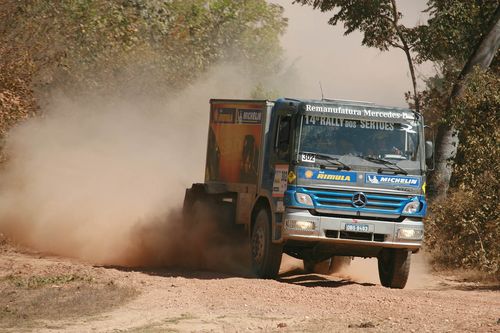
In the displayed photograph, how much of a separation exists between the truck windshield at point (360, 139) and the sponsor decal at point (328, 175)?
21 cm

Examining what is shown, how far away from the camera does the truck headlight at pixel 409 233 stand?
14813mm

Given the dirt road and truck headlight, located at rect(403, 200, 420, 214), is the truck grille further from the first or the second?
the dirt road

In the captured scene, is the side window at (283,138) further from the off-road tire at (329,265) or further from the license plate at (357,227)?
the off-road tire at (329,265)

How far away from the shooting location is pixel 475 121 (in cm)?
2030

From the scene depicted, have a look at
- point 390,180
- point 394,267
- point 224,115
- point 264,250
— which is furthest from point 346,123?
point 224,115

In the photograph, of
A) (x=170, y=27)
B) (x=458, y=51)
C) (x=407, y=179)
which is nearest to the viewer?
(x=407, y=179)

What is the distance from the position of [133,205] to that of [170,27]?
29511mm

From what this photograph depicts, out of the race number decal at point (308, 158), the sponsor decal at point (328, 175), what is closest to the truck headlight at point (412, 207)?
the sponsor decal at point (328, 175)

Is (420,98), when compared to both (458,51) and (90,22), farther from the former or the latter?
(90,22)

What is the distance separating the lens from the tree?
29312 mm

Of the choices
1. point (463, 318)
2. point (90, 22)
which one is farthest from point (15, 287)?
point (90, 22)

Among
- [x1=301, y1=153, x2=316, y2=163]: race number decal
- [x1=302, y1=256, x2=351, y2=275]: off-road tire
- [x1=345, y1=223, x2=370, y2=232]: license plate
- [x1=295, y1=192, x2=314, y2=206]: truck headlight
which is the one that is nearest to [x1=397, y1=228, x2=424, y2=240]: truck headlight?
[x1=345, y1=223, x2=370, y2=232]: license plate

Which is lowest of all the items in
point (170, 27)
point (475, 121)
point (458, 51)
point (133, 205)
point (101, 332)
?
point (101, 332)

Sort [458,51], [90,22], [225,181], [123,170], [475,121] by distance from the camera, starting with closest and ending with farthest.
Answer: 1. [225,181]
2. [475,121]
3. [123,170]
4. [458,51]
5. [90,22]
